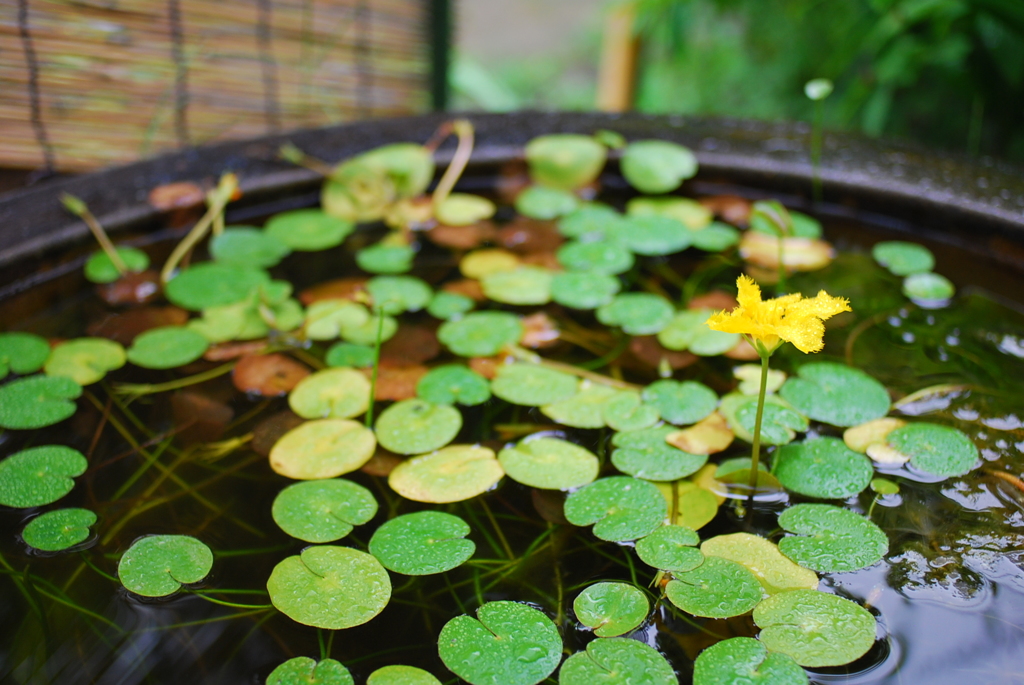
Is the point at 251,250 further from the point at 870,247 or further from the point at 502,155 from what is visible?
the point at 870,247

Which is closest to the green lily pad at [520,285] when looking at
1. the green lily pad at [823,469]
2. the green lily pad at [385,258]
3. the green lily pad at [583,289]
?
the green lily pad at [583,289]

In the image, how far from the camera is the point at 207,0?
4.71 ft

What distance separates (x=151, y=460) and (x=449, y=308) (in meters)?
0.50

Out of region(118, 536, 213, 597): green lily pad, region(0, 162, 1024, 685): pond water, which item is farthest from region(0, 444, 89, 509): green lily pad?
region(118, 536, 213, 597): green lily pad

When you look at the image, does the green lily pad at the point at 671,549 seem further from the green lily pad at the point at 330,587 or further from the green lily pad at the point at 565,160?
the green lily pad at the point at 565,160

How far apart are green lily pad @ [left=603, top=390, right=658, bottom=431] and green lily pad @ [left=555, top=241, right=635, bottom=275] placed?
354 millimetres

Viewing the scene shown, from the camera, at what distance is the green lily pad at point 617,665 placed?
64 centimetres

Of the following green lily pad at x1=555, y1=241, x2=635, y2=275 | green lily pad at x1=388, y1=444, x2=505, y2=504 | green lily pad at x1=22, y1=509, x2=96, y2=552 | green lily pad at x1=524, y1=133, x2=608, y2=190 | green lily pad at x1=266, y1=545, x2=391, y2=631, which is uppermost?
green lily pad at x1=524, y1=133, x2=608, y2=190

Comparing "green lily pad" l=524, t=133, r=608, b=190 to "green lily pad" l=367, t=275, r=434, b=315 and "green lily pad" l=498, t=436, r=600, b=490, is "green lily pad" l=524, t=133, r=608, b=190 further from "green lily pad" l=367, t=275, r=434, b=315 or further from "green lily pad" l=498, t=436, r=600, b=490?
"green lily pad" l=498, t=436, r=600, b=490

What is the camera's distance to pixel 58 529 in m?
0.80

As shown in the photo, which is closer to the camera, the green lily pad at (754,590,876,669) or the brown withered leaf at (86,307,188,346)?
the green lily pad at (754,590,876,669)

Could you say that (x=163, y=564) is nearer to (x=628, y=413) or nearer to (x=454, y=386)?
(x=454, y=386)

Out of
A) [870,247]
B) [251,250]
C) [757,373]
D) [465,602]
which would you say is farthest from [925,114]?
[465,602]

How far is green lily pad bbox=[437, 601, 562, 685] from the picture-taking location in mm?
650
